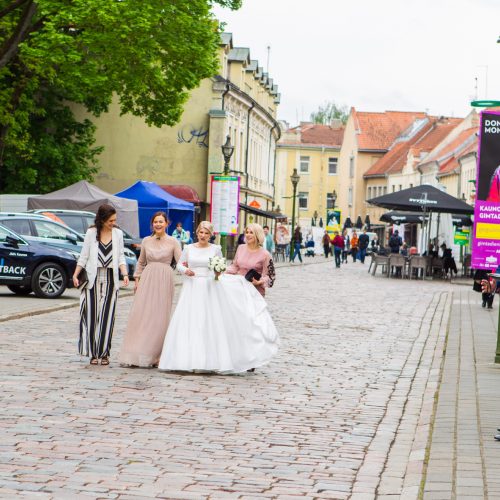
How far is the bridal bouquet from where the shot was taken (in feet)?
44.1

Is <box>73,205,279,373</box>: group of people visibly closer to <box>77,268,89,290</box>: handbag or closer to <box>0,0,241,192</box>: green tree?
<box>77,268,89,290</box>: handbag

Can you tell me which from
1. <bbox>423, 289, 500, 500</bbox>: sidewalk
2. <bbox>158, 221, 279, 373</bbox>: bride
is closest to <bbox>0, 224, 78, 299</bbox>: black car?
<bbox>423, 289, 500, 500</bbox>: sidewalk

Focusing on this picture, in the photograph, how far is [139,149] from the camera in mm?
57531

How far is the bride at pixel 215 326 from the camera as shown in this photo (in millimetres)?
13062

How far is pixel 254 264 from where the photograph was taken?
14086 millimetres

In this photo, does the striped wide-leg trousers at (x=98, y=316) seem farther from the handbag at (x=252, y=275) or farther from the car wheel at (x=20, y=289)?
the car wheel at (x=20, y=289)

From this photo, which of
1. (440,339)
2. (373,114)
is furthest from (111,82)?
(373,114)

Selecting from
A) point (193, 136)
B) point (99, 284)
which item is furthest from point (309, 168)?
point (99, 284)

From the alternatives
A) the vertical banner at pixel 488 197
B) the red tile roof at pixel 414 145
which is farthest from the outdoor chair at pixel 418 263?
the red tile roof at pixel 414 145

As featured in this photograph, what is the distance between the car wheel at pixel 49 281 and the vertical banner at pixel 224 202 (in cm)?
1050

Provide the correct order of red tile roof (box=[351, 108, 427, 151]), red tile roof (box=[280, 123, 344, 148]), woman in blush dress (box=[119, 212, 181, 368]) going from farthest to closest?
red tile roof (box=[280, 123, 344, 148]) → red tile roof (box=[351, 108, 427, 151]) → woman in blush dress (box=[119, 212, 181, 368])

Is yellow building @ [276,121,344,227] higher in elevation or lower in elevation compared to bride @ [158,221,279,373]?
higher

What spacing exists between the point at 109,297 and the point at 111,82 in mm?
24295

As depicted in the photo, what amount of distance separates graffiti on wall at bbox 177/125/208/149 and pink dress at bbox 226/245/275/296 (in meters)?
43.8
